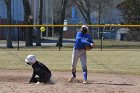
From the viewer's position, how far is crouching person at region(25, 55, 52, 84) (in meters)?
12.6

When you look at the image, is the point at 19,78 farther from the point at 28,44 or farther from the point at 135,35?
the point at 135,35

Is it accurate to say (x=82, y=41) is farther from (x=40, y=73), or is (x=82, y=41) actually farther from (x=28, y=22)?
(x=28, y=22)

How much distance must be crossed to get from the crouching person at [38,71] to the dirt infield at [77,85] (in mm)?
268

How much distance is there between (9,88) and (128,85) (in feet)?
12.1

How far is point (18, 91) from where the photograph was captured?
1089 cm

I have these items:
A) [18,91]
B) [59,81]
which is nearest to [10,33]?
[59,81]

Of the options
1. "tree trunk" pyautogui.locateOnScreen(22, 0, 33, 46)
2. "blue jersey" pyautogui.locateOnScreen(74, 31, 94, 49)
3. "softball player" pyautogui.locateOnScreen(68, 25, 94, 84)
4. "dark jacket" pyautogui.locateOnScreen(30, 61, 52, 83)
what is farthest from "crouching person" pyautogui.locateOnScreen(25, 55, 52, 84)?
"tree trunk" pyautogui.locateOnScreen(22, 0, 33, 46)

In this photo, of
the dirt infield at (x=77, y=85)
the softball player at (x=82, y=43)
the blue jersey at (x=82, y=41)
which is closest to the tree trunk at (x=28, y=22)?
the dirt infield at (x=77, y=85)

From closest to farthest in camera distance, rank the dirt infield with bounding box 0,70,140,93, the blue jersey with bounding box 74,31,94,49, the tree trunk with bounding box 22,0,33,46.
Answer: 1. the dirt infield with bounding box 0,70,140,93
2. the blue jersey with bounding box 74,31,94,49
3. the tree trunk with bounding box 22,0,33,46

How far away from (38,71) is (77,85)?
4.16ft

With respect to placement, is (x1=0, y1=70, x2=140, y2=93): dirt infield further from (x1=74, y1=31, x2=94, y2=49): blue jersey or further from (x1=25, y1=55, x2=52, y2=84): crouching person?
(x1=74, y1=31, x2=94, y2=49): blue jersey

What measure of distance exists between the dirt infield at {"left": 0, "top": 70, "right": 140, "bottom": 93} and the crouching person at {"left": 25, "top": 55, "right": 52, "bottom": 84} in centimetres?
27

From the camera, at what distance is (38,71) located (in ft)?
41.7

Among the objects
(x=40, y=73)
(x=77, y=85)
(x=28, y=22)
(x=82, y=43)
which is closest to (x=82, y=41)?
(x=82, y=43)
